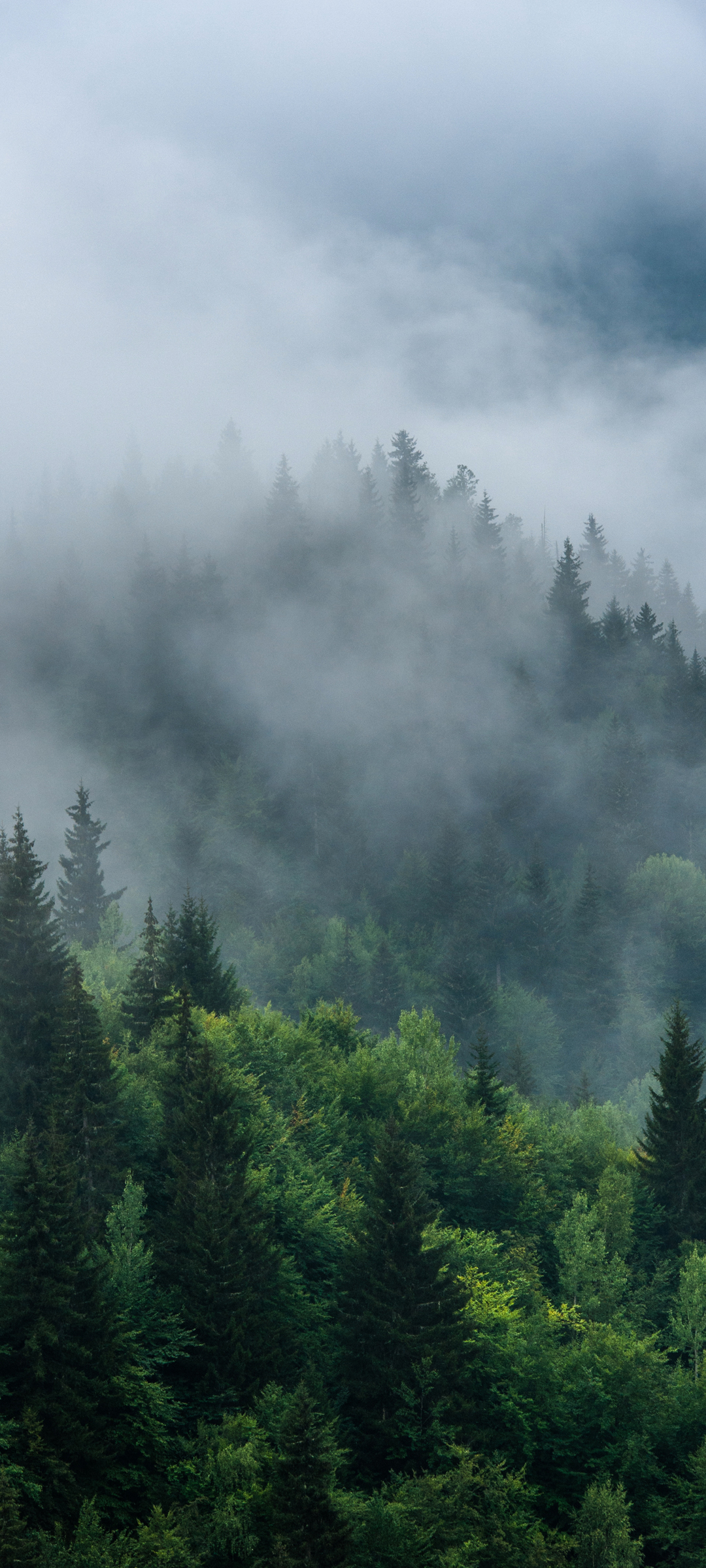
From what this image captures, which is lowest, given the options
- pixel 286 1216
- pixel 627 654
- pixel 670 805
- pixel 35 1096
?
pixel 286 1216

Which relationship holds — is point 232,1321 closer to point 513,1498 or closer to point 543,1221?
point 513,1498

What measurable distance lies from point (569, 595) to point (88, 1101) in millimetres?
147314

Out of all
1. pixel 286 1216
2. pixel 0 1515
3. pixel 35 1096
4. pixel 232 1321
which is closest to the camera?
pixel 0 1515

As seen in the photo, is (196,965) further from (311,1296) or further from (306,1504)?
(306,1504)

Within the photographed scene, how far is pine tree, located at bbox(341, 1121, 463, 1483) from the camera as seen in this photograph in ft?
145

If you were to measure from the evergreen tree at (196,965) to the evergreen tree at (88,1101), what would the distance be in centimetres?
1173

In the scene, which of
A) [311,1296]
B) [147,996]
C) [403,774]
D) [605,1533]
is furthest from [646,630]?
[605,1533]

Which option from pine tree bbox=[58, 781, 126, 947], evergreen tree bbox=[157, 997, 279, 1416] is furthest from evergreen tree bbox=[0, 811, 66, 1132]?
pine tree bbox=[58, 781, 126, 947]

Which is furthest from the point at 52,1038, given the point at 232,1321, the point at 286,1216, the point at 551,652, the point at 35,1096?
the point at 551,652

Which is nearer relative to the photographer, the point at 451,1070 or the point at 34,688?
the point at 451,1070

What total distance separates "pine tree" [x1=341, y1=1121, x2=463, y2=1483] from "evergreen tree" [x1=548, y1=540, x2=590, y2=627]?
14390cm

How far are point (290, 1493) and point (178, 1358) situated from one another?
37.7 ft

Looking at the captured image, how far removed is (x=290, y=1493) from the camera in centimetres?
3322

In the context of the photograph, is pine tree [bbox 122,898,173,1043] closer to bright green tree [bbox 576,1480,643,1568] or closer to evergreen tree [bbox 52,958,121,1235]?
evergreen tree [bbox 52,958,121,1235]
